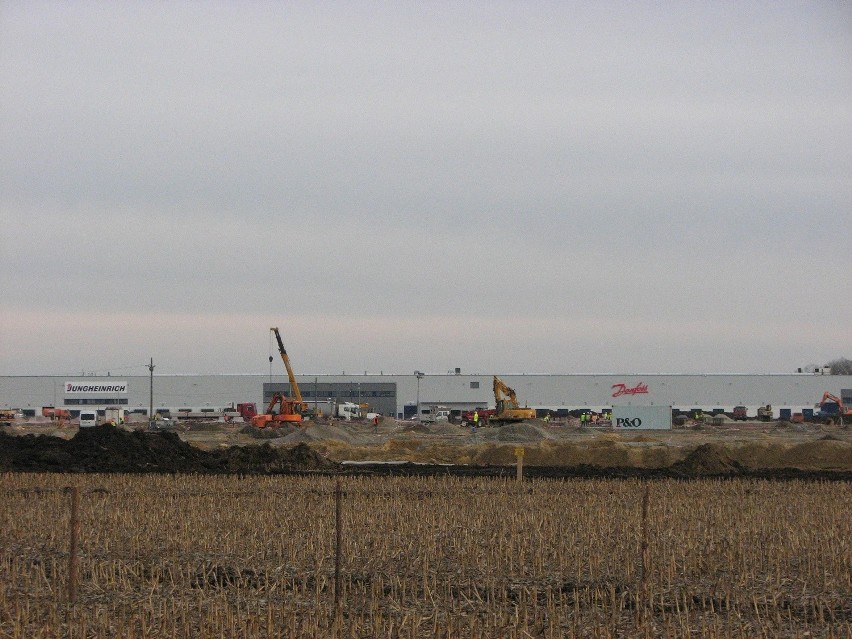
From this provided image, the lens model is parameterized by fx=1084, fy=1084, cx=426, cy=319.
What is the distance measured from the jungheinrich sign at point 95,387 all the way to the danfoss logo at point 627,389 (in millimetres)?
60475

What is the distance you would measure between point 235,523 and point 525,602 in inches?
349

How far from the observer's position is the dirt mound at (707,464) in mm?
40634

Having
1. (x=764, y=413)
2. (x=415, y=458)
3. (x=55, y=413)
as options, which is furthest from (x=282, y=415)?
(x=764, y=413)

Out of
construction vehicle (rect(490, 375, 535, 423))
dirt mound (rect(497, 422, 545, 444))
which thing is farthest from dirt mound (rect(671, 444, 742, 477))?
construction vehicle (rect(490, 375, 535, 423))

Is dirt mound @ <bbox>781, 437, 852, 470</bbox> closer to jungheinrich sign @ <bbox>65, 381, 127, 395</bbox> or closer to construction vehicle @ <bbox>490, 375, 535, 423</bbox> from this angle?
construction vehicle @ <bbox>490, 375, 535, 423</bbox>

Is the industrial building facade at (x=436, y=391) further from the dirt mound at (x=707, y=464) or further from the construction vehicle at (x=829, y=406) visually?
the dirt mound at (x=707, y=464)

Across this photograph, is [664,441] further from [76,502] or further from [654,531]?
[76,502]

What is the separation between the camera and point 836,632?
479 inches

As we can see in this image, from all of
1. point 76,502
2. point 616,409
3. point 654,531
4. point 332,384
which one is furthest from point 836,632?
point 332,384

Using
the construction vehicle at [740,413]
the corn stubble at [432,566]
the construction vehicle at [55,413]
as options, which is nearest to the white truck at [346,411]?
the construction vehicle at [55,413]

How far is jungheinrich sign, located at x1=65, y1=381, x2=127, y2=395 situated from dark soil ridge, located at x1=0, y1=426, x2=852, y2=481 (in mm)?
89376

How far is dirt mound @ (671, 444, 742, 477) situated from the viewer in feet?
133

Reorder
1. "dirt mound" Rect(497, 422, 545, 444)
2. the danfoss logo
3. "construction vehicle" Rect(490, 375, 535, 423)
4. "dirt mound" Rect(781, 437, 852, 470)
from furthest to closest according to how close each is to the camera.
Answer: the danfoss logo
"construction vehicle" Rect(490, 375, 535, 423)
"dirt mound" Rect(497, 422, 545, 444)
"dirt mound" Rect(781, 437, 852, 470)

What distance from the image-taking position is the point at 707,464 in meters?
41.8
